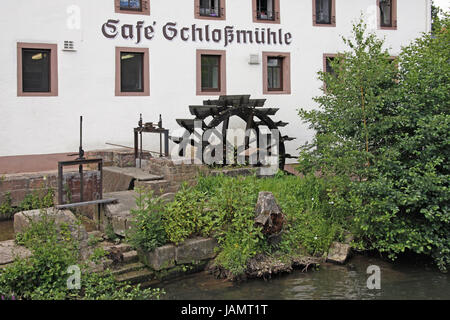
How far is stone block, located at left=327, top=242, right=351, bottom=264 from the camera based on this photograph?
24.7 feet

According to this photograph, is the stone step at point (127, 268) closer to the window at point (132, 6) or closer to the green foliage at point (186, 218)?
the green foliage at point (186, 218)

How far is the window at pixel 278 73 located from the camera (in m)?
14.4

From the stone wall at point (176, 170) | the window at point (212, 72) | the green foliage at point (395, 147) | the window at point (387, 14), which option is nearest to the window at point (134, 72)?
the window at point (212, 72)

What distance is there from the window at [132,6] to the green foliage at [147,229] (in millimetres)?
7007

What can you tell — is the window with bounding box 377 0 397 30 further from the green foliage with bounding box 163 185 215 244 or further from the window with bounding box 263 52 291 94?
the green foliage with bounding box 163 185 215 244

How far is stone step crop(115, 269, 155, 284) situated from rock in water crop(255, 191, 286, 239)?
1.60 metres

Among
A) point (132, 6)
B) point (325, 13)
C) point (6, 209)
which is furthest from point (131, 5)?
point (6, 209)

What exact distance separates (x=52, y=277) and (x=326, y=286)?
3.35 metres
